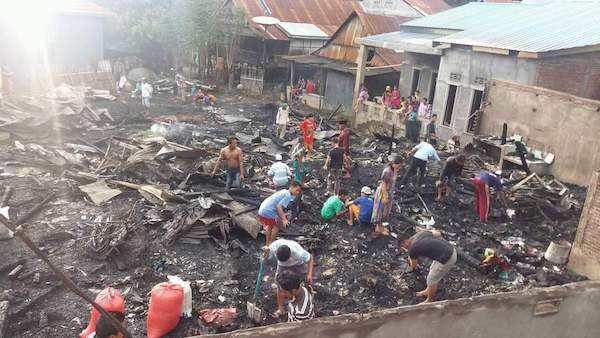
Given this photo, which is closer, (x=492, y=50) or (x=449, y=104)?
(x=492, y=50)

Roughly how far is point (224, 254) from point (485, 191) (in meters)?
5.97

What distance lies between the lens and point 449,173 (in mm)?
11266

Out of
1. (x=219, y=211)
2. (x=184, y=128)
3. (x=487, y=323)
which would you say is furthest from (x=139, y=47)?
(x=487, y=323)

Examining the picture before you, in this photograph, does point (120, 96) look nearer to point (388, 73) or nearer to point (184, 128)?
point (184, 128)

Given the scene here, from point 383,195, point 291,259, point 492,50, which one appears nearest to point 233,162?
point 383,195

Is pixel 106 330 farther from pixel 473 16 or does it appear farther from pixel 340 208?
pixel 473 16

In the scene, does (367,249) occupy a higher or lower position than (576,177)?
lower

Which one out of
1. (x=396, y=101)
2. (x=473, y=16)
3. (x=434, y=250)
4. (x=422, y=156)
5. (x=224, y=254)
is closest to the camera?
(x=434, y=250)

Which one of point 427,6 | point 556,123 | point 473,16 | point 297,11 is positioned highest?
point 427,6

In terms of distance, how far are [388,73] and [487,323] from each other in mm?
19676

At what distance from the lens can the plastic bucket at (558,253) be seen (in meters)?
8.90

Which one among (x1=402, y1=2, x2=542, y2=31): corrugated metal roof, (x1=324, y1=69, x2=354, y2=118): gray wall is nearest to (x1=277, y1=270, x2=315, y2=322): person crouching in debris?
(x1=402, y1=2, x2=542, y2=31): corrugated metal roof

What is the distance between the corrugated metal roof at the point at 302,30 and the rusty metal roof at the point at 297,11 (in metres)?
→ 0.40

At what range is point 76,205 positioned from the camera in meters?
10.1
